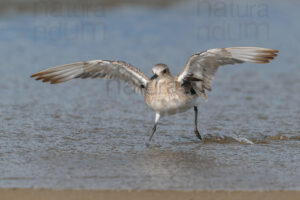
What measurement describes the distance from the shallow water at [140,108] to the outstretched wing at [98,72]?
2.36 feet

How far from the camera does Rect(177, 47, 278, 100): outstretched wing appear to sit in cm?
693

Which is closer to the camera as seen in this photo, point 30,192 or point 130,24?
point 30,192

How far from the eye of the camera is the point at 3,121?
7.80 metres

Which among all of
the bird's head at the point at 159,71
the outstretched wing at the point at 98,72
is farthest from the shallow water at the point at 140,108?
the bird's head at the point at 159,71

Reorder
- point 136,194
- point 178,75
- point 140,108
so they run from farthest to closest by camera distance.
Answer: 1. point 140,108
2. point 178,75
3. point 136,194

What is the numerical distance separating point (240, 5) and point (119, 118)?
30.9 feet

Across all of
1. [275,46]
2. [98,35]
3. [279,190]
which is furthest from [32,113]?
[275,46]

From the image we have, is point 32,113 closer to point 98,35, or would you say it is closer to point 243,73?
point 243,73

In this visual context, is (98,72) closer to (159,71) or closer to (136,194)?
(159,71)

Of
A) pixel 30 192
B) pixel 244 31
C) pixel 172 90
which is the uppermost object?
pixel 244 31

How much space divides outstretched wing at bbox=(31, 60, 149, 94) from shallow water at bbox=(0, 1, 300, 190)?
718 mm

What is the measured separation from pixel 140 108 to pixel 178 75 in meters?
1.78

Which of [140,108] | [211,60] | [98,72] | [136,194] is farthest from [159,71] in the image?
[136,194]

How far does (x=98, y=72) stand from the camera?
768cm
